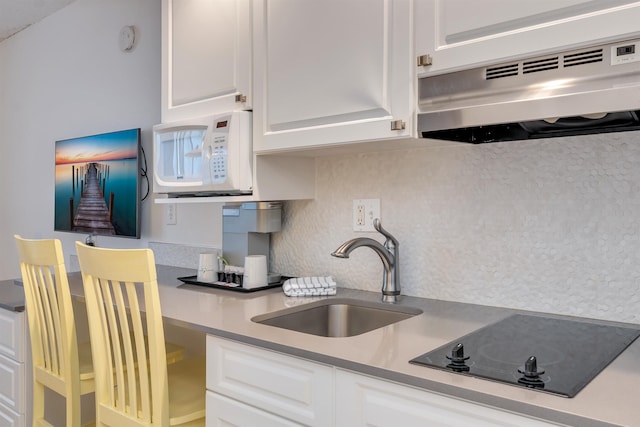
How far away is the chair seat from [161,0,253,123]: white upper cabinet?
968mm

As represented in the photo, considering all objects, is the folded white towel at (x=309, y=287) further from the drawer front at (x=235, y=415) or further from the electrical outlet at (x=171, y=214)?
the electrical outlet at (x=171, y=214)

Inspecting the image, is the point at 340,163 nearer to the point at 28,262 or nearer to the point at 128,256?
the point at 128,256

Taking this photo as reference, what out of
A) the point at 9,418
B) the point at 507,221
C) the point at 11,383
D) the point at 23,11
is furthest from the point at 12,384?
the point at 23,11

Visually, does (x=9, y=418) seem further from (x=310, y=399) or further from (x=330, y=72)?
(x=330, y=72)

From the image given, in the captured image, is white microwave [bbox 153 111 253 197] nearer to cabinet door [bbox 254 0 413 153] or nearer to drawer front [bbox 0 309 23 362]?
cabinet door [bbox 254 0 413 153]

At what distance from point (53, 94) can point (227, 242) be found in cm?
227

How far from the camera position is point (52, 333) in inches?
78.1

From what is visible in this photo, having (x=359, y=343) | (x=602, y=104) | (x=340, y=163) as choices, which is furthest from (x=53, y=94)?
(x=602, y=104)

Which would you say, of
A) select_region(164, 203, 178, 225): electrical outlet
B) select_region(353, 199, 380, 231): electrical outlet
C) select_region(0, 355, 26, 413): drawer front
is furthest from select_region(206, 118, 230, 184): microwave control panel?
select_region(0, 355, 26, 413): drawer front

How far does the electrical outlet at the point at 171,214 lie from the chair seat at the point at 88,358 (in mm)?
745

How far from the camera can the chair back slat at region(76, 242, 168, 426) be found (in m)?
1.54

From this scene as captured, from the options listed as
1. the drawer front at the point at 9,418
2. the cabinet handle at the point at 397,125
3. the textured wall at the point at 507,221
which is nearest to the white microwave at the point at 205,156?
the textured wall at the point at 507,221

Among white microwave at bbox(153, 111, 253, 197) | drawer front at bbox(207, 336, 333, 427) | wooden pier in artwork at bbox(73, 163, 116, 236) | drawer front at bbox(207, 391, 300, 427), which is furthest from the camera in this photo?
wooden pier in artwork at bbox(73, 163, 116, 236)

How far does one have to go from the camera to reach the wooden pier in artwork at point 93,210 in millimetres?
3072
